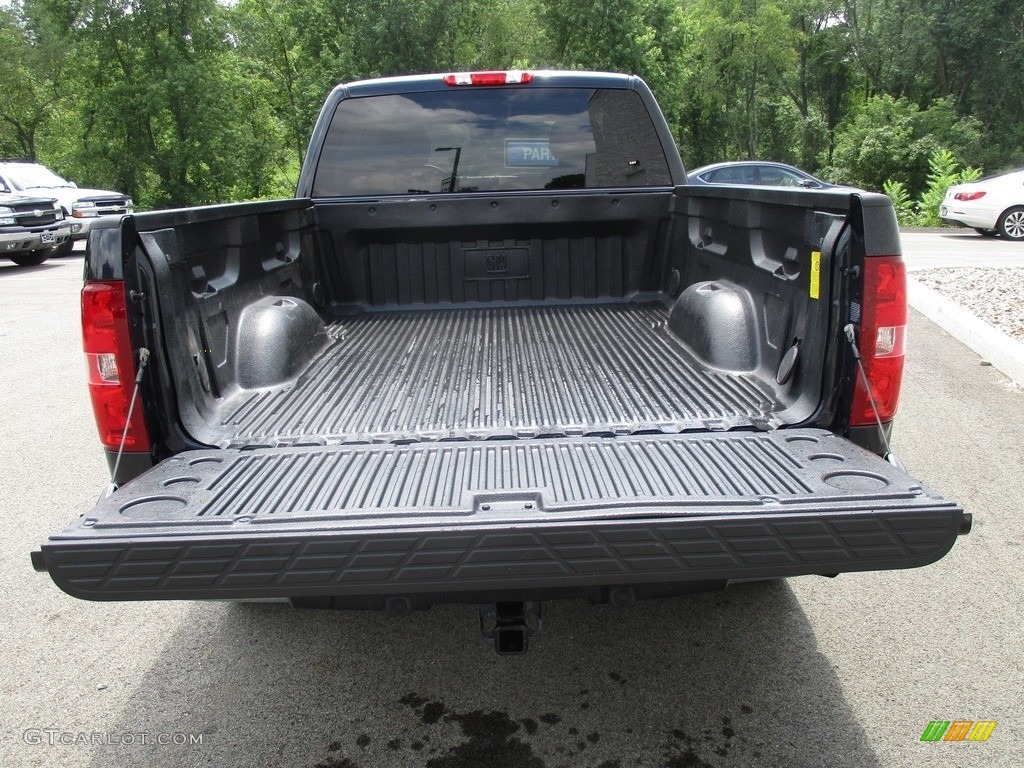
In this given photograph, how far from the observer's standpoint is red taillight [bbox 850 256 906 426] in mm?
2414

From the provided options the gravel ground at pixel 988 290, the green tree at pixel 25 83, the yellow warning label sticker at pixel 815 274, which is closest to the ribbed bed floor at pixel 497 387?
the yellow warning label sticker at pixel 815 274

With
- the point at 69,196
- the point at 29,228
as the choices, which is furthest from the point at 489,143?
the point at 69,196

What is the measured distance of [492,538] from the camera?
1.91 metres

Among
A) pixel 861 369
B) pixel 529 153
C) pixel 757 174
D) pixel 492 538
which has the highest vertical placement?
pixel 529 153

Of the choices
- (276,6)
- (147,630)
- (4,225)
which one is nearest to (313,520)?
(147,630)

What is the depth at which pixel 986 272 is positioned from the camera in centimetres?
1062

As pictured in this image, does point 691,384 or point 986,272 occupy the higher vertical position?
point 691,384

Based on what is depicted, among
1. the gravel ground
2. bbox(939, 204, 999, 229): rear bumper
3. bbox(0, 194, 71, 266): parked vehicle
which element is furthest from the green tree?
the gravel ground

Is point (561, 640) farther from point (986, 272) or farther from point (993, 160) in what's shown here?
point (993, 160)

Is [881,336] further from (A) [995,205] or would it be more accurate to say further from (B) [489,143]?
(A) [995,205]

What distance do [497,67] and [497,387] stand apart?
34923 mm

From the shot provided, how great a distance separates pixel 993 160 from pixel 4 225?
131ft

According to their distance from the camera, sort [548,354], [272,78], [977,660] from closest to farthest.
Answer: [977,660] < [548,354] < [272,78]

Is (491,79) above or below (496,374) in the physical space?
above
